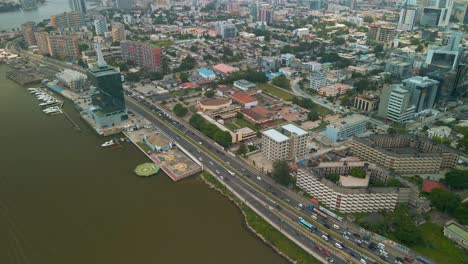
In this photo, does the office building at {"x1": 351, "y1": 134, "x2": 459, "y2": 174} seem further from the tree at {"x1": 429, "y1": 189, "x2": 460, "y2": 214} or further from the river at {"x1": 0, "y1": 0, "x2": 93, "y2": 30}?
the river at {"x1": 0, "y1": 0, "x2": 93, "y2": 30}

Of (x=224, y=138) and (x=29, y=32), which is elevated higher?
(x=29, y=32)

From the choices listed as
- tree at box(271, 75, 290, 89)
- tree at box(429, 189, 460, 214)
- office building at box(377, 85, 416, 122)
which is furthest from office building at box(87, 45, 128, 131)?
tree at box(429, 189, 460, 214)

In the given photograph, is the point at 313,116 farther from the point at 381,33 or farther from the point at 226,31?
the point at 226,31

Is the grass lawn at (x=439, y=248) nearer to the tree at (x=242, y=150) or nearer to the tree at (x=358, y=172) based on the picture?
the tree at (x=358, y=172)

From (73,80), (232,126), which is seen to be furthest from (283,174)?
(73,80)

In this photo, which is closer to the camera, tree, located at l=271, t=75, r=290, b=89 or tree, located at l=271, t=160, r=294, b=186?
tree, located at l=271, t=160, r=294, b=186

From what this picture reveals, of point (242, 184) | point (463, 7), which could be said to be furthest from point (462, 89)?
point (463, 7)
